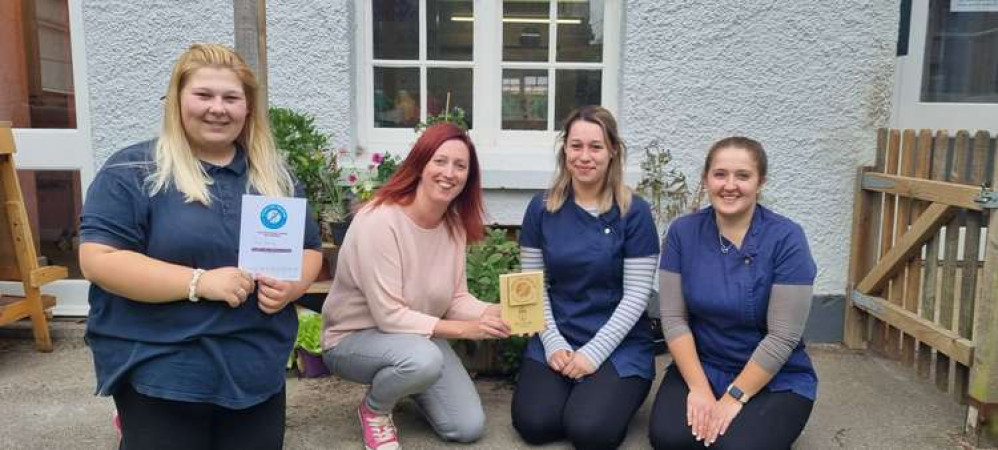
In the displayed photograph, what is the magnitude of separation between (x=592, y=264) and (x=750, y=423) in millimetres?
839

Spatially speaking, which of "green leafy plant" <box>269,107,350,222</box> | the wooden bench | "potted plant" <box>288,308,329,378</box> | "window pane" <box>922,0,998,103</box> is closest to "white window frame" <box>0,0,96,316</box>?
the wooden bench

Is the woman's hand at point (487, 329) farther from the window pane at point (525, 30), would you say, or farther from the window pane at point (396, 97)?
the window pane at point (525, 30)

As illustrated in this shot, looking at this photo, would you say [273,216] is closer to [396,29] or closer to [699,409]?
[699,409]

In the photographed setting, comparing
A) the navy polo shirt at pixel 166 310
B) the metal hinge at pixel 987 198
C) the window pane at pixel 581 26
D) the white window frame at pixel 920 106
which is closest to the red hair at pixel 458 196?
the navy polo shirt at pixel 166 310

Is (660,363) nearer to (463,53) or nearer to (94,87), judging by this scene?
(463,53)

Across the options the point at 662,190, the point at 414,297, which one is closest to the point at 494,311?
the point at 414,297

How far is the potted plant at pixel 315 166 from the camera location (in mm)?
3611

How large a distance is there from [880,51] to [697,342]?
218 cm

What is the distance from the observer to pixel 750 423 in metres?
2.58

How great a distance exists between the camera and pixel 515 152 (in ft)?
13.7

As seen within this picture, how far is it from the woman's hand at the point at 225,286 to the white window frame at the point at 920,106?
163 inches

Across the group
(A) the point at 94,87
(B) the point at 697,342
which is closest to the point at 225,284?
(B) the point at 697,342

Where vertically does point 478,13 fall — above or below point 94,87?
above

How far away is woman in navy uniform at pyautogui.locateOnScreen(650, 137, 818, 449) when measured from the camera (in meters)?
2.60
